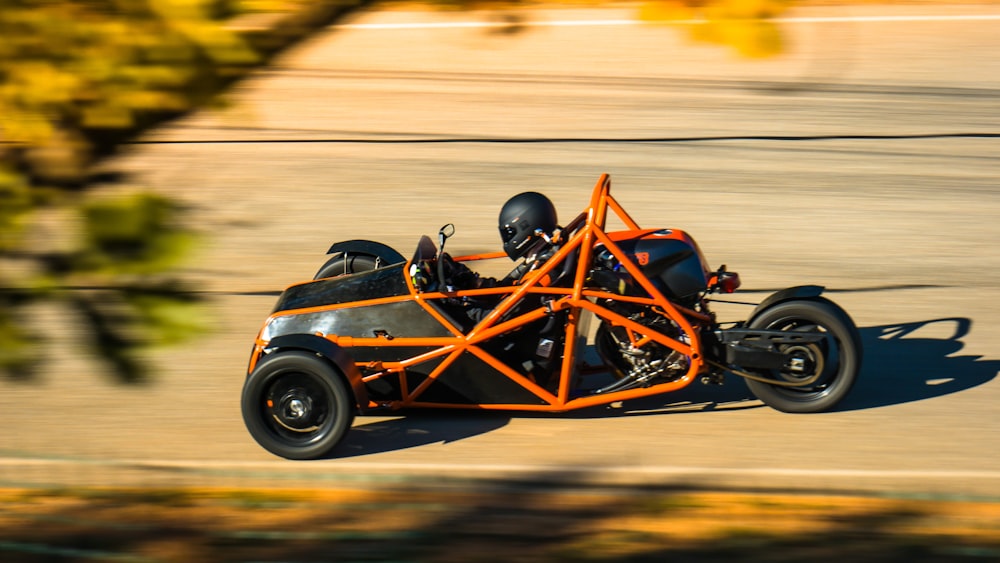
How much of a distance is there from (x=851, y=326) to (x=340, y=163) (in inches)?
223

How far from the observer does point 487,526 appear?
197 inches

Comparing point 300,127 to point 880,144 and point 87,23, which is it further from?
point 87,23

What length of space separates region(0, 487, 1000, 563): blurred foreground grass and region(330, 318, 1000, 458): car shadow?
526mm

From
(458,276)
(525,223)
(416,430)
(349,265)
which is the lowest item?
(416,430)

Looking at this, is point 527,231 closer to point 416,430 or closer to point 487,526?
point 416,430

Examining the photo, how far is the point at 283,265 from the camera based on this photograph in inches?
330

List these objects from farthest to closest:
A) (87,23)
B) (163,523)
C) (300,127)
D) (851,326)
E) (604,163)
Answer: (300,127) → (604,163) → (851,326) → (163,523) → (87,23)

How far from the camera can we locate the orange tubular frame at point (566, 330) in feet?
18.4

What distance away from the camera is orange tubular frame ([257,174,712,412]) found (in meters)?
5.61

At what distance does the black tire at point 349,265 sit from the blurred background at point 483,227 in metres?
0.69

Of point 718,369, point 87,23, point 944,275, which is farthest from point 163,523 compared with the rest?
point 944,275

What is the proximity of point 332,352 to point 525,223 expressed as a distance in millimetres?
1208

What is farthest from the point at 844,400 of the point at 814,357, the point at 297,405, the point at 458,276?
the point at 297,405

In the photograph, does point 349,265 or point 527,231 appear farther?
point 349,265
